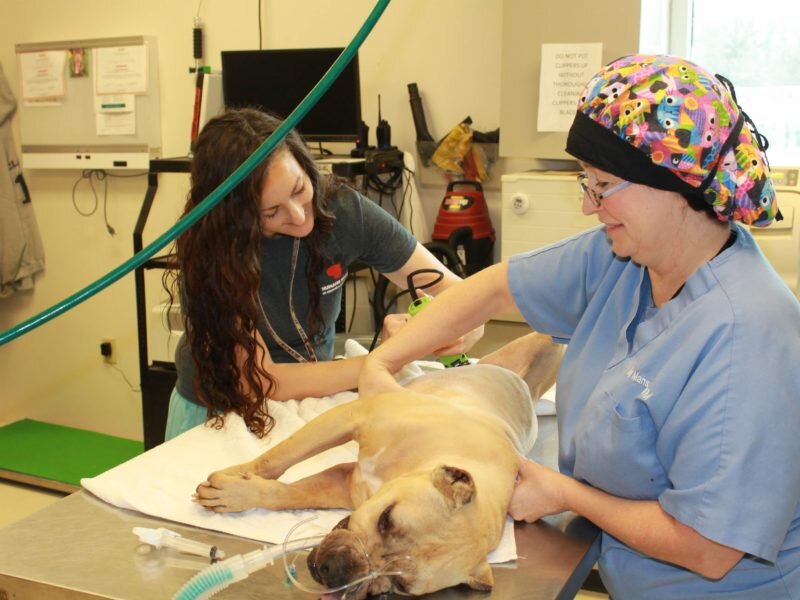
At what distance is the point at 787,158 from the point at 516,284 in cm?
180

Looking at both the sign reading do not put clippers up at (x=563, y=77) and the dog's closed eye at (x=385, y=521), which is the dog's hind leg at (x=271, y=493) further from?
the sign reading do not put clippers up at (x=563, y=77)

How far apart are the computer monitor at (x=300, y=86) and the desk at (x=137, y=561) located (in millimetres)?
2194

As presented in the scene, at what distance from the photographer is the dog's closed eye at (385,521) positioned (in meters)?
1.15

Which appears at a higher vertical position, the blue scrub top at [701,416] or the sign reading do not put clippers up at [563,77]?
the sign reading do not put clippers up at [563,77]

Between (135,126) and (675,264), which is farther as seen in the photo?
(135,126)

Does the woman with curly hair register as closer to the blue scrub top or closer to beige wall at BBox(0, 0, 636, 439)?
the blue scrub top

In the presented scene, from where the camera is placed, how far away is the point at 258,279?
1820 millimetres

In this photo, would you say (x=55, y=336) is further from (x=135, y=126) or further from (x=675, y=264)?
(x=675, y=264)

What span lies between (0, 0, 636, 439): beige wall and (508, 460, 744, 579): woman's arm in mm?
2164

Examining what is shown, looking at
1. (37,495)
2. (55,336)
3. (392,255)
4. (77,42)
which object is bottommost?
(37,495)

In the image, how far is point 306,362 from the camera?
1.93 metres

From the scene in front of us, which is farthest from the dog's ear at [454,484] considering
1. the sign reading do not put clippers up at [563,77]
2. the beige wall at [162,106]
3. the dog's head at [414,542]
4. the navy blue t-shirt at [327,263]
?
the beige wall at [162,106]

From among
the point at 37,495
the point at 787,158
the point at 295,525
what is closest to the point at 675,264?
the point at 295,525

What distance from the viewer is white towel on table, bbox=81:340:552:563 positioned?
52.4 inches
